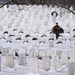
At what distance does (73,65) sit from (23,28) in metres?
9.88

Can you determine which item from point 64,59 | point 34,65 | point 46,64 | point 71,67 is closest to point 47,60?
point 46,64

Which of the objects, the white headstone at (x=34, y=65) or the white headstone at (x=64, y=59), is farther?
the white headstone at (x=64, y=59)

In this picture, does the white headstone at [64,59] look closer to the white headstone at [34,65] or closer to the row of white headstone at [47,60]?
the row of white headstone at [47,60]

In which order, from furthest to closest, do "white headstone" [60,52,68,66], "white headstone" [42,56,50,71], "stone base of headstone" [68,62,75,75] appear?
"white headstone" [60,52,68,66] → "white headstone" [42,56,50,71] → "stone base of headstone" [68,62,75,75]

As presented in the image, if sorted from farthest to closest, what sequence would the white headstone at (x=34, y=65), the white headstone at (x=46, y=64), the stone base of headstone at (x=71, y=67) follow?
the white headstone at (x=46, y=64) < the white headstone at (x=34, y=65) < the stone base of headstone at (x=71, y=67)

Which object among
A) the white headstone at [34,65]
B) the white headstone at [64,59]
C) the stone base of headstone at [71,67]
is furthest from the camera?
the white headstone at [64,59]

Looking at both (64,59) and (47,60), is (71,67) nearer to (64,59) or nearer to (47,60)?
(47,60)

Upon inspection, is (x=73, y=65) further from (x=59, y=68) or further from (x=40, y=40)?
(x=40, y=40)

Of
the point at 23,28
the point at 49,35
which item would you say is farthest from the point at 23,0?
the point at 49,35

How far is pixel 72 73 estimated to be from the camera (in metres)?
8.23

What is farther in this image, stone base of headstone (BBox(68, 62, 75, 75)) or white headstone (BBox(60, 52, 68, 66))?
white headstone (BBox(60, 52, 68, 66))

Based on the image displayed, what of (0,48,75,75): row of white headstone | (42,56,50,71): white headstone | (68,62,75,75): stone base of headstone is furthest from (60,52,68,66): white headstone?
(68,62,75,75): stone base of headstone

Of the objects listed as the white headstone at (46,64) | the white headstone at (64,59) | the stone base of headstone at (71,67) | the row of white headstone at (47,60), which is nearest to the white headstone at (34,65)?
the row of white headstone at (47,60)

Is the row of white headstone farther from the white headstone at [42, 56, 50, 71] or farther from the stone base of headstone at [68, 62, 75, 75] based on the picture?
the stone base of headstone at [68, 62, 75, 75]
